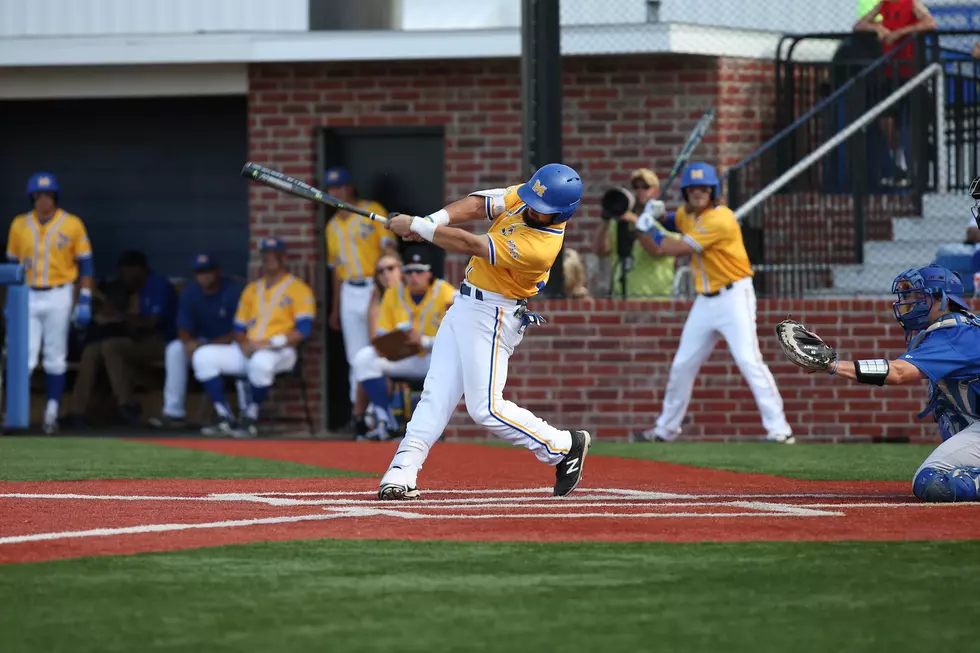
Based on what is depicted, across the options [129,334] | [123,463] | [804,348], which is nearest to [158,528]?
[804,348]

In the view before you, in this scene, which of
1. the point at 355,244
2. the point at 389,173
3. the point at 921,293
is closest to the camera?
the point at 921,293

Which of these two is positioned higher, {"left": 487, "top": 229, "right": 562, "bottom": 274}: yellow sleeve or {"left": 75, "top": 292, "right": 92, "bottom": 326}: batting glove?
{"left": 487, "top": 229, "right": 562, "bottom": 274}: yellow sleeve

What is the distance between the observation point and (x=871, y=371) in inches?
302

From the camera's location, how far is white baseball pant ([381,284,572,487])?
8258 millimetres

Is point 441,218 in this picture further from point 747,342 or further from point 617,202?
point 617,202

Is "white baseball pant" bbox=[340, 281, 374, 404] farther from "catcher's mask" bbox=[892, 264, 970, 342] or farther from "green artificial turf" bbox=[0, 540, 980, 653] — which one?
"green artificial turf" bbox=[0, 540, 980, 653]

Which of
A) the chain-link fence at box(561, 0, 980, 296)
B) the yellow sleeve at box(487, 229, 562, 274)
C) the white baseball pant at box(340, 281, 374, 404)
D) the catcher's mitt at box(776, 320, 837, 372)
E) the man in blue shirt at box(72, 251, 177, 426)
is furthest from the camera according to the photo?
the man in blue shirt at box(72, 251, 177, 426)

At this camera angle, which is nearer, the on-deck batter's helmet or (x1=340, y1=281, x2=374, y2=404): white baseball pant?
the on-deck batter's helmet

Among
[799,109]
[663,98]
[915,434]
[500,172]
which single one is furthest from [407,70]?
[915,434]

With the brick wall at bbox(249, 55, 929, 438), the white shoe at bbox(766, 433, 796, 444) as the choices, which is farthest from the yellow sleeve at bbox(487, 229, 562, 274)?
the brick wall at bbox(249, 55, 929, 438)

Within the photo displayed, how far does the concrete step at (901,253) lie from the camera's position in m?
14.5

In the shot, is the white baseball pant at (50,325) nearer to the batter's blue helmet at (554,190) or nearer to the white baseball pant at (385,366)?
the white baseball pant at (385,366)

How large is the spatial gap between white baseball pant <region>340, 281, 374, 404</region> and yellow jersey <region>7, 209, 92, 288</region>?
2406 millimetres

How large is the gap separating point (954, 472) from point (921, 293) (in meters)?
0.86
